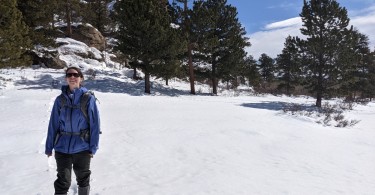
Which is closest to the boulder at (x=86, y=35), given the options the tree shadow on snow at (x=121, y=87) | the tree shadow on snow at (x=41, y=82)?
the tree shadow on snow at (x=121, y=87)

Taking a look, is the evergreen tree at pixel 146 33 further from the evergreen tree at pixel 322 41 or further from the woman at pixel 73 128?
the woman at pixel 73 128

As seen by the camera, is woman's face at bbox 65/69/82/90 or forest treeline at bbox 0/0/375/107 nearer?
woman's face at bbox 65/69/82/90

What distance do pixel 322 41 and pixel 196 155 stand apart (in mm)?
20797

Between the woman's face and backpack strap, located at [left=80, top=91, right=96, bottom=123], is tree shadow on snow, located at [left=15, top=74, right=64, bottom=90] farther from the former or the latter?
backpack strap, located at [left=80, top=91, right=96, bottom=123]

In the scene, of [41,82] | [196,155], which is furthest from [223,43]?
[196,155]

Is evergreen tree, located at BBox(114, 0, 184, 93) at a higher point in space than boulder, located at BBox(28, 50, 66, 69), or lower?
higher

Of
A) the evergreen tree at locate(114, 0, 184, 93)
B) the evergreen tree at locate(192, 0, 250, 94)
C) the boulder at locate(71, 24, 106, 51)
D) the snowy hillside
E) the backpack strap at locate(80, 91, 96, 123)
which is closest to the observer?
the backpack strap at locate(80, 91, 96, 123)

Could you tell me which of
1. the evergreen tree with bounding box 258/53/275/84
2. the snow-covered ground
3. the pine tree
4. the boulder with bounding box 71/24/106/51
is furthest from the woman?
the evergreen tree with bounding box 258/53/275/84

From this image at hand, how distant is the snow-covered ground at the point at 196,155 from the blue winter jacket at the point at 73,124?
1623 millimetres

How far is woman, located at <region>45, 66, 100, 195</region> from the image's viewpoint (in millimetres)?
4395

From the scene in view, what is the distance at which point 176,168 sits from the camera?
760cm

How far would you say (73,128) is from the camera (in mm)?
4398

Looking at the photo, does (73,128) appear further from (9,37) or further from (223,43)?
(223,43)

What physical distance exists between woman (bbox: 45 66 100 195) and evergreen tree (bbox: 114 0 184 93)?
20881 millimetres
